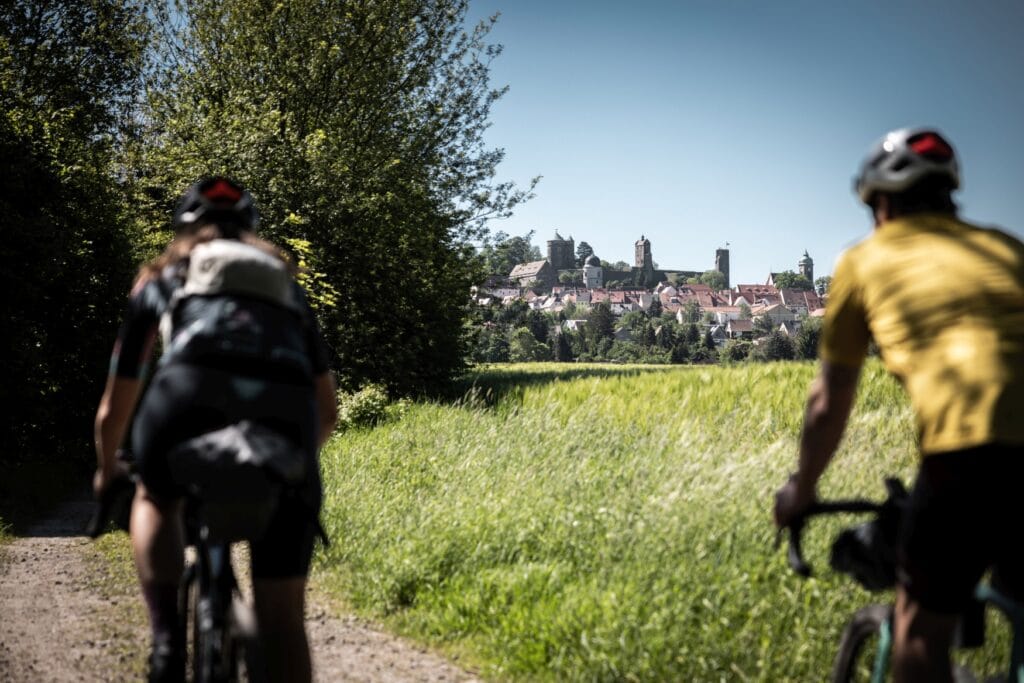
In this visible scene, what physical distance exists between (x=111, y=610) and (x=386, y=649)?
230 cm

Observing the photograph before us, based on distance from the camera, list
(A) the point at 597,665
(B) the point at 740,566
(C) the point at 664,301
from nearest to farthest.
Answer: (A) the point at 597,665 < (B) the point at 740,566 < (C) the point at 664,301

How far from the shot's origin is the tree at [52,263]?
1573 cm

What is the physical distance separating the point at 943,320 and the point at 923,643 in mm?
713

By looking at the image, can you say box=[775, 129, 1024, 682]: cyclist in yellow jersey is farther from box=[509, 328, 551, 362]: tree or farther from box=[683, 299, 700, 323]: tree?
box=[683, 299, 700, 323]: tree

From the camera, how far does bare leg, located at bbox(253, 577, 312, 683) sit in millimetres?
2719

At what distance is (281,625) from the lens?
9.00 ft

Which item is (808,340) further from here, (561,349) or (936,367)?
(561,349)

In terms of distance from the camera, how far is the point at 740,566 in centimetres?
507

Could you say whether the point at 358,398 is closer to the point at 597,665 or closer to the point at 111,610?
the point at 111,610

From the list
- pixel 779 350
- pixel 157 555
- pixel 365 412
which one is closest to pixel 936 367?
pixel 157 555

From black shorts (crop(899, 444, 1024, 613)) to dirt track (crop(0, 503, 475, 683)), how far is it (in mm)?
3454

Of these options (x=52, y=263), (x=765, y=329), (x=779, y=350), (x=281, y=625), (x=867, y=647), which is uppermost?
(x=52, y=263)

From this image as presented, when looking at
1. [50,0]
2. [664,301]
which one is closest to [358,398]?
[50,0]

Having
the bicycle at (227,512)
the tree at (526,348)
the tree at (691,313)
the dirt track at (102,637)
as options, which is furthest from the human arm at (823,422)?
the tree at (691,313)
